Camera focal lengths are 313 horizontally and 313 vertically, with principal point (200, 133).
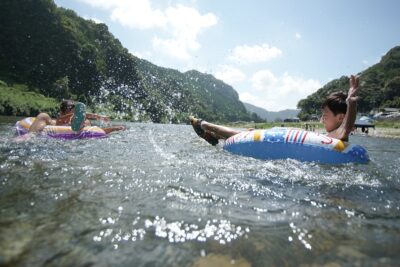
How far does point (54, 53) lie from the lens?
121 metres

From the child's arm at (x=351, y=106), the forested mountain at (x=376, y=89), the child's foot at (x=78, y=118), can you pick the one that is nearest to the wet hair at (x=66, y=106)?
the child's foot at (x=78, y=118)

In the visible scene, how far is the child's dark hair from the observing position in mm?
7434

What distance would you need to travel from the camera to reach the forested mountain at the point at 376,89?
104m

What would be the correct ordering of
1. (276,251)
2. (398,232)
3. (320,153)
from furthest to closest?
(320,153), (398,232), (276,251)

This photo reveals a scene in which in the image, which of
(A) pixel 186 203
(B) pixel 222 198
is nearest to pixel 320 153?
(B) pixel 222 198

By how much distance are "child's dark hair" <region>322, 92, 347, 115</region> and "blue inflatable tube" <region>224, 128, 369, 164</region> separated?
2.64 ft

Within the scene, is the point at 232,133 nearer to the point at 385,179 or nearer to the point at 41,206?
the point at 385,179

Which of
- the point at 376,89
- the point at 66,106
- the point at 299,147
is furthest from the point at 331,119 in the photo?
the point at 376,89

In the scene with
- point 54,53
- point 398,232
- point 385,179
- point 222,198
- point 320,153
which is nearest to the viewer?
point 398,232

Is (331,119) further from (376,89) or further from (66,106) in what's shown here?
(376,89)

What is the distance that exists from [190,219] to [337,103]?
5871mm

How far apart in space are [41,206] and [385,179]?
5.35m

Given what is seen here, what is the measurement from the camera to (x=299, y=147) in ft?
23.4

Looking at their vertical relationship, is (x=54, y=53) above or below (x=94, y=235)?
above
